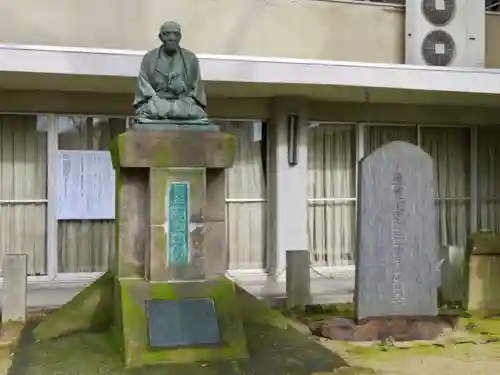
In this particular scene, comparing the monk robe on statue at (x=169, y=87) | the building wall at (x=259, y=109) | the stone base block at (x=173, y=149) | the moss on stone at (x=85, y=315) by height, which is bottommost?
the moss on stone at (x=85, y=315)

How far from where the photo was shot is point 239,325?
5855mm

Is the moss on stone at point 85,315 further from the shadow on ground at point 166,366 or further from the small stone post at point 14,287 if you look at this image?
the small stone post at point 14,287

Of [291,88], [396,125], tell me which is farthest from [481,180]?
[291,88]

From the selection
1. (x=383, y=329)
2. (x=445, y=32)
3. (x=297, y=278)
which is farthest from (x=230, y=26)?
(x=383, y=329)

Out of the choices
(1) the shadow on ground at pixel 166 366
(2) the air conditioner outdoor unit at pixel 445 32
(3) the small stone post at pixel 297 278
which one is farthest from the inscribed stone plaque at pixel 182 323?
(2) the air conditioner outdoor unit at pixel 445 32

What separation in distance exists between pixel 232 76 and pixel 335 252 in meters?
3.55

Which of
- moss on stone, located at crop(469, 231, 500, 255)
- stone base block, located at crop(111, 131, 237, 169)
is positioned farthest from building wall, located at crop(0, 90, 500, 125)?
stone base block, located at crop(111, 131, 237, 169)

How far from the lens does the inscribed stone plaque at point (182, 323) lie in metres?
5.62

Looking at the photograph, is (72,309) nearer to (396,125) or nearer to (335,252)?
(335,252)

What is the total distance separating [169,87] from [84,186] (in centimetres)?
366

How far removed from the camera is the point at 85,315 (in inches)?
261

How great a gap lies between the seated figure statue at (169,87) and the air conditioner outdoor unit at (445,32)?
4.77m

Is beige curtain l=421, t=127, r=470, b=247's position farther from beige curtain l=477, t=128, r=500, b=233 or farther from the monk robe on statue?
the monk robe on statue

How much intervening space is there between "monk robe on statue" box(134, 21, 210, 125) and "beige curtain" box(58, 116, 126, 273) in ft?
11.1
